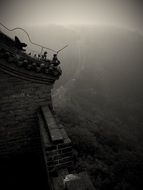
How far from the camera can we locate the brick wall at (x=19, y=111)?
15.3ft

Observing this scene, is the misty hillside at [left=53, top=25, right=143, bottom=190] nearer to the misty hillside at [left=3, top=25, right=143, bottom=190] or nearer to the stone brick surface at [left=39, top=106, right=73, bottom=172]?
the misty hillside at [left=3, top=25, right=143, bottom=190]

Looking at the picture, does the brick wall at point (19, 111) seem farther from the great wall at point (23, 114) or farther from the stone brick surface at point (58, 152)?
the stone brick surface at point (58, 152)

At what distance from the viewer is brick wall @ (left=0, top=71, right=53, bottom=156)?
4.66m

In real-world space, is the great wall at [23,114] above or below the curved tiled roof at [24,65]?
below

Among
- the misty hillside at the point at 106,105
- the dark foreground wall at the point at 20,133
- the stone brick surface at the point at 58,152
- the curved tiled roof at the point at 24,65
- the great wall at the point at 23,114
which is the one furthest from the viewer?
the misty hillside at the point at 106,105

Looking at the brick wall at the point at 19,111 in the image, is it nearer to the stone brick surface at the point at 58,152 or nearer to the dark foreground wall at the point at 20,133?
the dark foreground wall at the point at 20,133

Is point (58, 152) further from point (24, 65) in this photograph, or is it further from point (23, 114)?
point (24, 65)

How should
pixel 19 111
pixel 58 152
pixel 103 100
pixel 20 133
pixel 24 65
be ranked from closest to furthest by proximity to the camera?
pixel 58 152 < pixel 24 65 < pixel 19 111 < pixel 20 133 < pixel 103 100

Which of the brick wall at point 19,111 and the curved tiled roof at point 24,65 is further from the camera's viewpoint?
the brick wall at point 19,111

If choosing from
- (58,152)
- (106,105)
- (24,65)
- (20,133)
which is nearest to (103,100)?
(106,105)

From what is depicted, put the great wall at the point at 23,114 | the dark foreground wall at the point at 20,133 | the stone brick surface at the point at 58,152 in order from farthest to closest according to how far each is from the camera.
Result: the dark foreground wall at the point at 20,133 → the great wall at the point at 23,114 → the stone brick surface at the point at 58,152

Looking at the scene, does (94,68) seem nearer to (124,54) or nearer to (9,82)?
(124,54)

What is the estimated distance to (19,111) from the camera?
15.9ft

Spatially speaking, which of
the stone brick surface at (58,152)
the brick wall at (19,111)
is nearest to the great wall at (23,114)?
the brick wall at (19,111)
